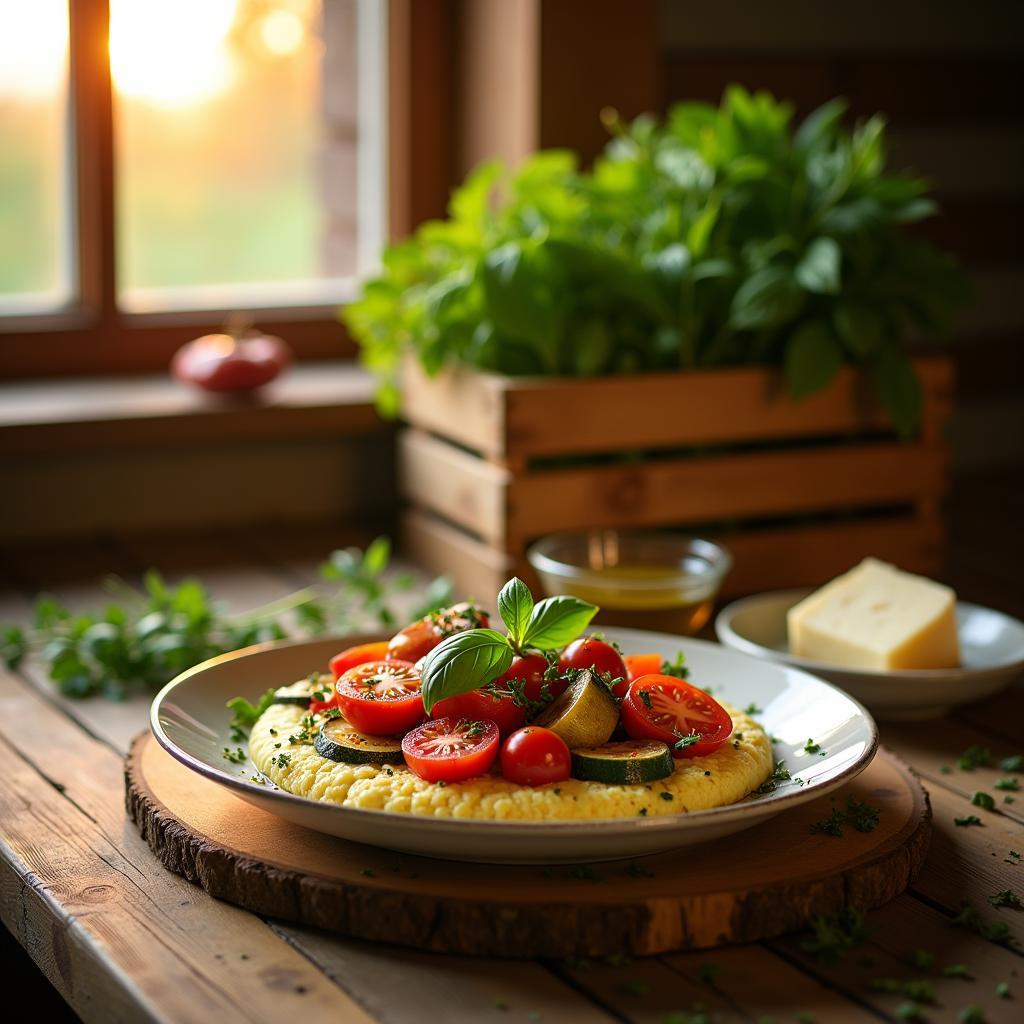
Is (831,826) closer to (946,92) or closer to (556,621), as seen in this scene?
(556,621)

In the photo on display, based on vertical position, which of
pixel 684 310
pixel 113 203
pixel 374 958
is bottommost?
pixel 374 958

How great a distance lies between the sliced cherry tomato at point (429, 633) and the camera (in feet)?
3.86

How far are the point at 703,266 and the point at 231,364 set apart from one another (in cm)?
70

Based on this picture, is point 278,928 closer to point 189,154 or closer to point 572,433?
point 572,433

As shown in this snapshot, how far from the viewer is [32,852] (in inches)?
45.4

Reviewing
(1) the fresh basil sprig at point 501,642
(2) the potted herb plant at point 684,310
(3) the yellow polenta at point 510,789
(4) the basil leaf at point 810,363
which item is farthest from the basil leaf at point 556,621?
(4) the basil leaf at point 810,363

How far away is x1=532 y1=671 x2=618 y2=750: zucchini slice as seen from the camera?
1.06 metres

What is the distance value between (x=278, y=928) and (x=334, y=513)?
4.12 feet

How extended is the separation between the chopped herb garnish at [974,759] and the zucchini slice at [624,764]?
0.39m

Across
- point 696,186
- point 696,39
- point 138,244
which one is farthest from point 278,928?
point 696,39

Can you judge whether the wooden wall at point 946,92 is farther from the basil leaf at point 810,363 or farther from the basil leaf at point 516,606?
the basil leaf at point 516,606

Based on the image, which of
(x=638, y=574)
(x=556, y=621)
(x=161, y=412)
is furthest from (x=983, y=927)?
(x=161, y=412)

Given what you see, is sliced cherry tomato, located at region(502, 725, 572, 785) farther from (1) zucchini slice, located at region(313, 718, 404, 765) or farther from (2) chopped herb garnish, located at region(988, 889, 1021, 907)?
(2) chopped herb garnish, located at region(988, 889, 1021, 907)

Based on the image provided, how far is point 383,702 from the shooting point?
3.57ft
